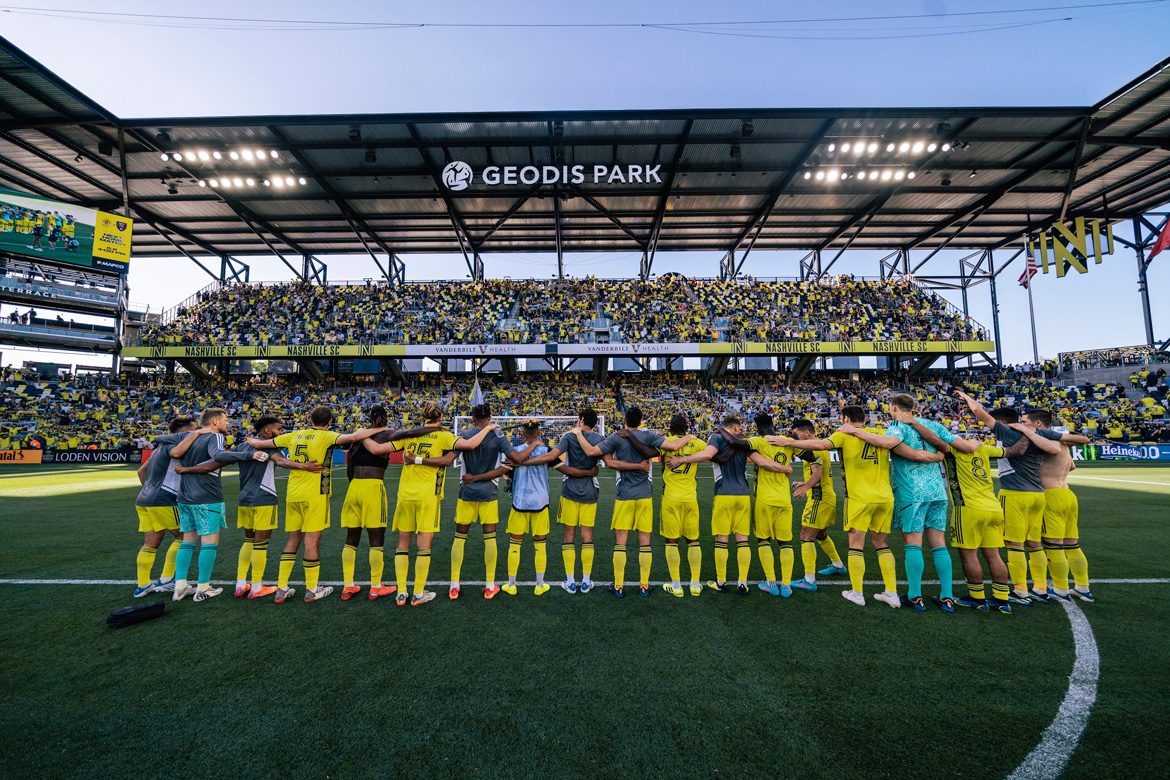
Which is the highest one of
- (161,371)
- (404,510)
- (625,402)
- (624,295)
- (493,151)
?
(493,151)

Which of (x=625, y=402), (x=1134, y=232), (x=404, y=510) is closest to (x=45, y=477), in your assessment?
(x=404, y=510)

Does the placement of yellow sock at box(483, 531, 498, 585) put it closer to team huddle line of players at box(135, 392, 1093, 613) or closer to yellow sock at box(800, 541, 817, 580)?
team huddle line of players at box(135, 392, 1093, 613)

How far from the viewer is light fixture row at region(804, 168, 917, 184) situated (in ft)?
74.8

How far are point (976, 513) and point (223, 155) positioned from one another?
95.8ft

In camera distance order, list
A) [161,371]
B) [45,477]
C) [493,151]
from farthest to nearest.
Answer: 1. [161,371]
2. [493,151]
3. [45,477]

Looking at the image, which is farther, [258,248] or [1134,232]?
[258,248]

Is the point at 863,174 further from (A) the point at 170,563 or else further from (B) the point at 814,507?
(A) the point at 170,563

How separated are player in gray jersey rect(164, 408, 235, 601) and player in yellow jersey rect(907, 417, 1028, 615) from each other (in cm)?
809

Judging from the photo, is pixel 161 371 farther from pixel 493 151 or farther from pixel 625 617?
pixel 625 617

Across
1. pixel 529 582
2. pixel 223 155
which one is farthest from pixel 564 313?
pixel 529 582

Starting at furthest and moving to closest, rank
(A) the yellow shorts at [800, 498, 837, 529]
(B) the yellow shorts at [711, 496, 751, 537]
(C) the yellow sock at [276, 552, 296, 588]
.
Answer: (A) the yellow shorts at [800, 498, 837, 529], (B) the yellow shorts at [711, 496, 751, 537], (C) the yellow sock at [276, 552, 296, 588]

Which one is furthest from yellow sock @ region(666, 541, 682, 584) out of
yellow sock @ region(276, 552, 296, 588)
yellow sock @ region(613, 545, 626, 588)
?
yellow sock @ region(276, 552, 296, 588)

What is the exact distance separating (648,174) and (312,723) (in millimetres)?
23791

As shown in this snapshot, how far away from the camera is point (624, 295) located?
2998cm
